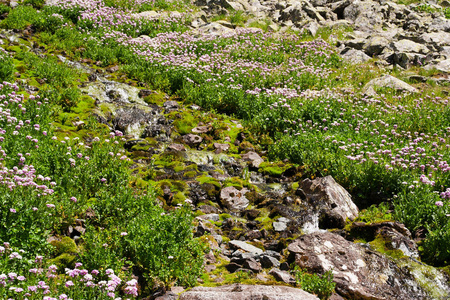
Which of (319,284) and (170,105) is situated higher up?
(319,284)

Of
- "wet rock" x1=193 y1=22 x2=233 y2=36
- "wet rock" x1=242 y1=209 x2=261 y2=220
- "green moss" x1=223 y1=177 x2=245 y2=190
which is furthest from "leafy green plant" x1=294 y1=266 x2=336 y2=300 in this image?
"wet rock" x1=193 y1=22 x2=233 y2=36

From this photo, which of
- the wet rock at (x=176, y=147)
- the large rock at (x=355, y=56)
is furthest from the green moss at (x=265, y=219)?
the large rock at (x=355, y=56)

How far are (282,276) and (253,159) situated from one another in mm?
6359

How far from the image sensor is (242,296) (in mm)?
4691

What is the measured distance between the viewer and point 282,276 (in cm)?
581

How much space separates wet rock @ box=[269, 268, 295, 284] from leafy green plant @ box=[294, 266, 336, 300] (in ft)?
0.36

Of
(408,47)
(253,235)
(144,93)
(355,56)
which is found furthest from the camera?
(408,47)

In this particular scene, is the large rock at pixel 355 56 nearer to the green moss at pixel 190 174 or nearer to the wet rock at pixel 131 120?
the wet rock at pixel 131 120

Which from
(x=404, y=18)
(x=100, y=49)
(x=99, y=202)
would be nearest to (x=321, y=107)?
(x=99, y=202)

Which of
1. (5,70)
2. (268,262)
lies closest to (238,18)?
(5,70)

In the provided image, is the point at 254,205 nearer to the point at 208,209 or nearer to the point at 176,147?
the point at 208,209

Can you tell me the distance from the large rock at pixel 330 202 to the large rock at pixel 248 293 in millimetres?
3712

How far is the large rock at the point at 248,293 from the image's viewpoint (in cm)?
464

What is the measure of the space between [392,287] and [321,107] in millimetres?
Answer: 8412
